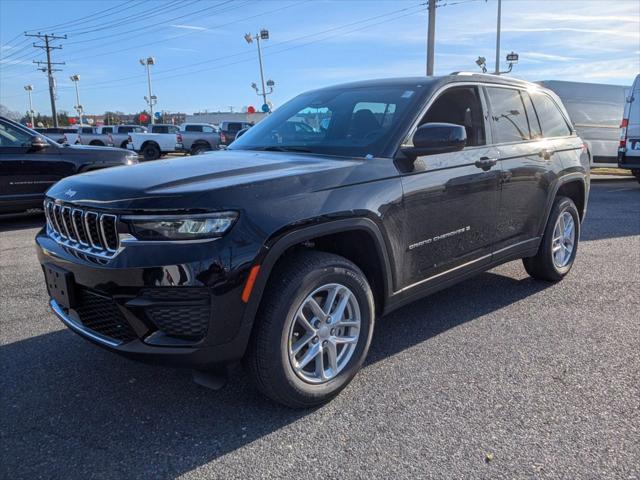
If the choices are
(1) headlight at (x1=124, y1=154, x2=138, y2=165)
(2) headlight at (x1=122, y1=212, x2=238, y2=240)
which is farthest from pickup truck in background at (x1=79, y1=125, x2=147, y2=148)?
(2) headlight at (x1=122, y1=212, x2=238, y2=240)

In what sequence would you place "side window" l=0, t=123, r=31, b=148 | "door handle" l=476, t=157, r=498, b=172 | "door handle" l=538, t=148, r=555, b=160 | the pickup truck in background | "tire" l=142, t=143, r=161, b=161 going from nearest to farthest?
"door handle" l=476, t=157, r=498, b=172, "door handle" l=538, t=148, r=555, b=160, "side window" l=0, t=123, r=31, b=148, "tire" l=142, t=143, r=161, b=161, the pickup truck in background

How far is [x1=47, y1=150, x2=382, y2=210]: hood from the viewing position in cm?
244

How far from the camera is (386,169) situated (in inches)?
124

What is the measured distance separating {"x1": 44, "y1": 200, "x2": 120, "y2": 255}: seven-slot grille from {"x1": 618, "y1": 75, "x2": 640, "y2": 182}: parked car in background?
1313 centimetres

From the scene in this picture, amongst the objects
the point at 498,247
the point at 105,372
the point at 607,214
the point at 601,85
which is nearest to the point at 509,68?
the point at 601,85

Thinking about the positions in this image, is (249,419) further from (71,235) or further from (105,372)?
(71,235)

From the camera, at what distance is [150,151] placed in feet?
98.1

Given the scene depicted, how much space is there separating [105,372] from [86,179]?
47.8 inches

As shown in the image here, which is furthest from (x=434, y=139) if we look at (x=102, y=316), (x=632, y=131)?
(x=632, y=131)

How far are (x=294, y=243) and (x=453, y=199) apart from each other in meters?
1.44

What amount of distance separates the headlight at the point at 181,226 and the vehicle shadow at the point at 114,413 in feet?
3.34

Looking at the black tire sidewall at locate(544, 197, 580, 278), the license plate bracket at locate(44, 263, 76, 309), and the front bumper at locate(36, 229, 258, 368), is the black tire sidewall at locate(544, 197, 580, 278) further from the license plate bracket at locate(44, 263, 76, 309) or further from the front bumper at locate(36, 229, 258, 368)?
the license plate bracket at locate(44, 263, 76, 309)

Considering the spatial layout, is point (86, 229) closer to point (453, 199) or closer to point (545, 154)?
point (453, 199)

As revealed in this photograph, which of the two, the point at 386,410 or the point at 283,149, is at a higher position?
the point at 283,149
